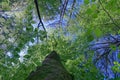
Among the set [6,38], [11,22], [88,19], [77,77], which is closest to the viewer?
[6,38]

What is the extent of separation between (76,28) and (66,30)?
0.63 meters

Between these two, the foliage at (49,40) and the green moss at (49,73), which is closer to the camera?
the green moss at (49,73)

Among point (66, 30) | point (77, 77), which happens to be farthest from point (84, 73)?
point (66, 30)

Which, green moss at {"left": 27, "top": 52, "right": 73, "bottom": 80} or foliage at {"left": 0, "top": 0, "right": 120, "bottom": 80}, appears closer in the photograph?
green moss at {"left": 27, "top": 52, "right": 73, "bottom": 80}

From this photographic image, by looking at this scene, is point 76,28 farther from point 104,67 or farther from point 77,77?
point 77,77

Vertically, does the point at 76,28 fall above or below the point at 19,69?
above

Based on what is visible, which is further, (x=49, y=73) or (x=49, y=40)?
(x=49, y=40)

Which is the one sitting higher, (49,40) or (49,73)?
(49,40)

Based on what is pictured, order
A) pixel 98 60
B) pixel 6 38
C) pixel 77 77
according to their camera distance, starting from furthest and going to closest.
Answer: pixel 98 60, pixel 77 77, pixel 6 38

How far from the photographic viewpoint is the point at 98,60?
13.0 m

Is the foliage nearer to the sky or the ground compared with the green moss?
nearer to the sky

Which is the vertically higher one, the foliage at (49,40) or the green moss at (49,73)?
the foliage at (49,40)

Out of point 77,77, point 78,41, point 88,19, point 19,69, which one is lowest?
point 77,77

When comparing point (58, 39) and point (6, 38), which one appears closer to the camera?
point (6, 38)
